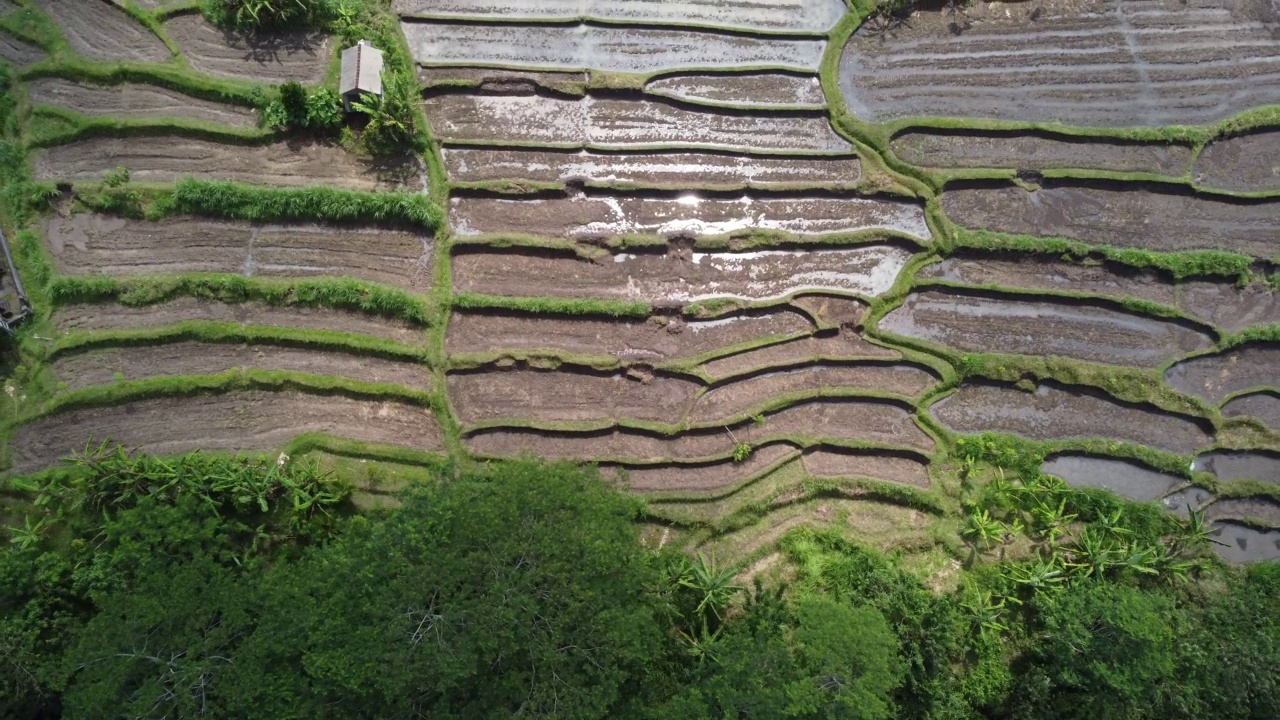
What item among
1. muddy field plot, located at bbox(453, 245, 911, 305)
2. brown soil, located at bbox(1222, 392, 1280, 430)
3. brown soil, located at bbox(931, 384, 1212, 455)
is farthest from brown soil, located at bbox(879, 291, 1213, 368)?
brown soil, located at bbox(1222, 392, 1280, 430)

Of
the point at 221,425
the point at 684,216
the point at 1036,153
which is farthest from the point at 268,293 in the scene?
the point at 1036,153

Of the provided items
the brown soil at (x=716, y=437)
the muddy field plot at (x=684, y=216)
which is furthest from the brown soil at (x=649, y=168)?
the brown soil at (x=716, y=437)

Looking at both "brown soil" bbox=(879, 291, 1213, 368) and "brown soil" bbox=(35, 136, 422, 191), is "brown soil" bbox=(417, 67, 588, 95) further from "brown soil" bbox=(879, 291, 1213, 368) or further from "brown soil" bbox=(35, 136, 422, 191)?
"brown soil" bbox=(879, 291, 1213, 368)

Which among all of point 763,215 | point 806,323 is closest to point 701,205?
point 763,215

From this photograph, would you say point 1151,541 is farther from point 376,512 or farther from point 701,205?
point 376,512

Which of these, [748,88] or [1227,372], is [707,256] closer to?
[748,88]

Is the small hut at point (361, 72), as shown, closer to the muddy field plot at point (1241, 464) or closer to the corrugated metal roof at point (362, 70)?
the corrugated metal roof at point (362, 70)
